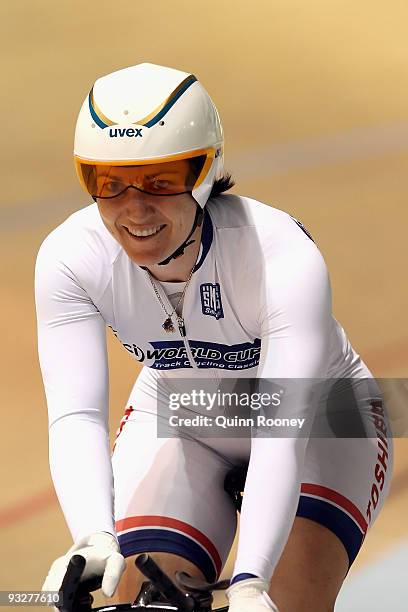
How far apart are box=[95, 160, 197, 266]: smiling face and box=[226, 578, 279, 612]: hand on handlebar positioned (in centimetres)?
84

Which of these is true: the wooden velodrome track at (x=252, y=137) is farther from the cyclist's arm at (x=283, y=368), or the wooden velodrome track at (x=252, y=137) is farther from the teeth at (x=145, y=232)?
the teeth at (x=145, y=232)

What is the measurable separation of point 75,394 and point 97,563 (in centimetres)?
46

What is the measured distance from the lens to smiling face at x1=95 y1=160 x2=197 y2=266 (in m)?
3.43

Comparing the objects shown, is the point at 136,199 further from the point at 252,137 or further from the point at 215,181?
the point at 252,137

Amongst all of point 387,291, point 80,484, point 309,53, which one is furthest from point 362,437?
point 309,53

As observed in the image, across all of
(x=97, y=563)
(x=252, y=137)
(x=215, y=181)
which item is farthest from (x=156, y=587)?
(x=252, y=137)

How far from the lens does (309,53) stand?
8.67 metres

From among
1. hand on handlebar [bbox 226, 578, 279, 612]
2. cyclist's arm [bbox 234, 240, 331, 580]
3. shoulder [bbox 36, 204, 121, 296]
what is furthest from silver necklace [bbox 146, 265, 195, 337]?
hand on handlebar [bbox 226, 578, 279, 612]

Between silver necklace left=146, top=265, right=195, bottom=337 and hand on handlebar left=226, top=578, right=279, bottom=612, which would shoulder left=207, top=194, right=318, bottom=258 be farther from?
hand on handlebar left=226, top=578, right=279, bottom=612

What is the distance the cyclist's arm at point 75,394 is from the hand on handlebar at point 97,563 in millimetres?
34

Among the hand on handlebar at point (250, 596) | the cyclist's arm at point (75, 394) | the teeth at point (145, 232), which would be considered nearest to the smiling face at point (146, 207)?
the teeth at point (145, 232)

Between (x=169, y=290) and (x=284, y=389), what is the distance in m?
0.46

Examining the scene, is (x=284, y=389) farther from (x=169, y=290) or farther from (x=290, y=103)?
(x=290, y=103)

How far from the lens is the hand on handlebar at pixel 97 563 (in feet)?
10.6
